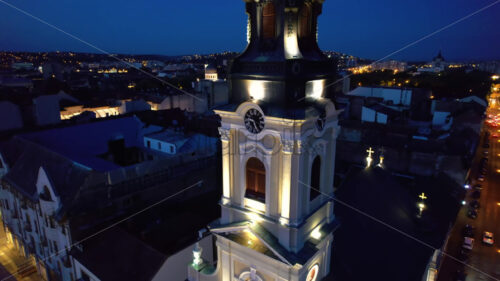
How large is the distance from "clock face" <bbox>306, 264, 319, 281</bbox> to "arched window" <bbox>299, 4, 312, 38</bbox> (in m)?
10.4

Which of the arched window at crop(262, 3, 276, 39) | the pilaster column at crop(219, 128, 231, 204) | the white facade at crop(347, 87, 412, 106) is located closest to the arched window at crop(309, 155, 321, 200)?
the pilaster column at crop(219, 128, 231, 204)

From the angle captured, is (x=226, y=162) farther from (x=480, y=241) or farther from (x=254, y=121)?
(x=480, y=241)

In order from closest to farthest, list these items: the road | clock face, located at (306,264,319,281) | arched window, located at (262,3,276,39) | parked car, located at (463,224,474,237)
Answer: arched window, located at (262,3,276,39)
clock face, located at (306,264,319,281)
the road
parked car, located at (463,224,474,237)

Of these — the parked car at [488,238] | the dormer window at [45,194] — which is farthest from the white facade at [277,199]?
the parked car at [488,238]

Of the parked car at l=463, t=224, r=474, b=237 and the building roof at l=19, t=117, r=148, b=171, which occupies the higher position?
the building roof at l=19, t=117, r=148, b=171

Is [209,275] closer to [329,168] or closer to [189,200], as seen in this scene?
[329,168]

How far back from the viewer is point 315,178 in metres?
14.0

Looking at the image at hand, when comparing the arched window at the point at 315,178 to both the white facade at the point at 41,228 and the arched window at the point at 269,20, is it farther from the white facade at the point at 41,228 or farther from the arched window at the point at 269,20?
the white facade at the point at 41,228

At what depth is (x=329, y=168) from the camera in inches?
571

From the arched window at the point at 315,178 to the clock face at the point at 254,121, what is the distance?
3.14m

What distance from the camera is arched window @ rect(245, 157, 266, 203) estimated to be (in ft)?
44.0

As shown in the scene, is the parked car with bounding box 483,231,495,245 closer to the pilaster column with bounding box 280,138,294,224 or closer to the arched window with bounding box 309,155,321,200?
the arched window with bounding box 309,155,321,200

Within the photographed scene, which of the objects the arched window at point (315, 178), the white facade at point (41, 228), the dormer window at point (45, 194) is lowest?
the white facade at point (41, 228)

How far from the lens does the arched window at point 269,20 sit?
12117 millimetres
